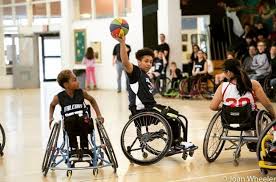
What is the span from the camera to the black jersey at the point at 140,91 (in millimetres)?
7117

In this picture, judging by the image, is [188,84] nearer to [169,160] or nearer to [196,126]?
[196,126]

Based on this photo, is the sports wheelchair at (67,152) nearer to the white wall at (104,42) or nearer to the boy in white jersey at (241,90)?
the boy in white jersey at (241,90)

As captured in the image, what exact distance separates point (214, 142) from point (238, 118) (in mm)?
627

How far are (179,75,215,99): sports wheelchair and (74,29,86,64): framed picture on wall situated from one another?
25.7 feet

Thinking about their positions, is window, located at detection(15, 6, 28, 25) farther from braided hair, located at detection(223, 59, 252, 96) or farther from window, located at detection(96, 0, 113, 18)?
braided hair, located at detection(223, 59, 252, 96)

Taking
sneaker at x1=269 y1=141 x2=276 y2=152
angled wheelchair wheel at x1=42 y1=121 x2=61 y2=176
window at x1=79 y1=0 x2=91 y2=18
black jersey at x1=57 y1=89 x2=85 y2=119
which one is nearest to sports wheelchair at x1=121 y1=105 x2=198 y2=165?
black jersey at x1=57 y1=89 x2=85 y2=119

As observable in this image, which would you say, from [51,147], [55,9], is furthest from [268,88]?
[55,9]

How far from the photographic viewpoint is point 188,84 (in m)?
16.7

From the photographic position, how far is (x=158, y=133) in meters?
7.04

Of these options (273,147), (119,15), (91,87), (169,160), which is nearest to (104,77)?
(91,87)

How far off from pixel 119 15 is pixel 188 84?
248 inches

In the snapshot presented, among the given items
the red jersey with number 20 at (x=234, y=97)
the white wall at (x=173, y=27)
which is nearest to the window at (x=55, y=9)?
the white wall at (x=173, y=27)

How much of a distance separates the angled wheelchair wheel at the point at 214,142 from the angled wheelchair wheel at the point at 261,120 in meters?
0.48

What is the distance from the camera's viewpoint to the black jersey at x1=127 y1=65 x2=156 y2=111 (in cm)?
712
